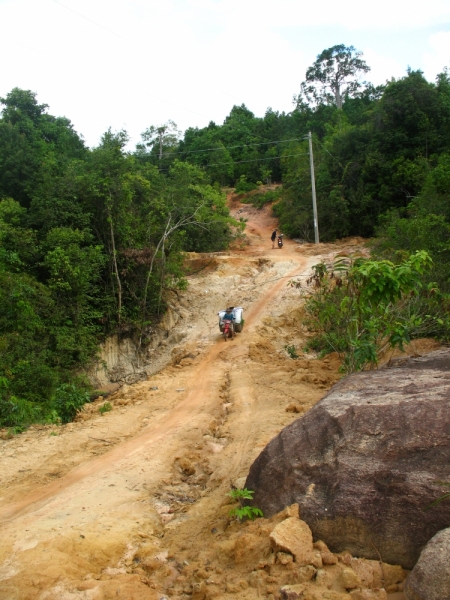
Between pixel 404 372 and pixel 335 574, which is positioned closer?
pixel 335 574

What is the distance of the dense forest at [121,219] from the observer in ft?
50.2

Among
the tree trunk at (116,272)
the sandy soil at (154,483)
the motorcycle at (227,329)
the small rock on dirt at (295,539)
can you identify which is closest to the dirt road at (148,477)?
the sandy soil at (154,483)

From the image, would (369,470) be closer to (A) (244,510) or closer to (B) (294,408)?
(A) (244,510)

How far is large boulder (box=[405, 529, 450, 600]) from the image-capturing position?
337cm

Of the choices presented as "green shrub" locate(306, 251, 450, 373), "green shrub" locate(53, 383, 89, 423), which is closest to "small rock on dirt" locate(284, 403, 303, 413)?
"green shrub" locate(306, 251, 450, 373)

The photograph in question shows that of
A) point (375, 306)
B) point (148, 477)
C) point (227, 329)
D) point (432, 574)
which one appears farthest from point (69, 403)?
point (432, 574)

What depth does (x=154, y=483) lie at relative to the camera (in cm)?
686

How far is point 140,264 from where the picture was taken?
19609 mm

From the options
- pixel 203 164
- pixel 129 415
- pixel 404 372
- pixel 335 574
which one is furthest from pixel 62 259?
pixel 203 164

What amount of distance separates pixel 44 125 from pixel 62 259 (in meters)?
19.3

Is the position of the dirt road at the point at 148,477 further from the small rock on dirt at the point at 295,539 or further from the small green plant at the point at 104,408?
the small rock on dirt at the point at 295,539

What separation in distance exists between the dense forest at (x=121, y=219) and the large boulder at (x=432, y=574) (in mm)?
8461

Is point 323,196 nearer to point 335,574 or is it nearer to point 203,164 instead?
point 203,164

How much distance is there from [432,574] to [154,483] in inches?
165
